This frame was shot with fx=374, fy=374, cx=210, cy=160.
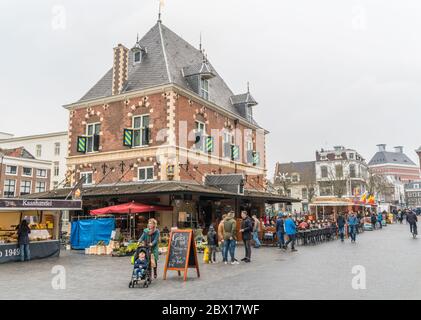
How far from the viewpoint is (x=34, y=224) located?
55.0 ft

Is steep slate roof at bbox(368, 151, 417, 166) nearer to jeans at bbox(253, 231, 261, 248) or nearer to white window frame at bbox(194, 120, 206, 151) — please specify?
white window frame at bbox(194, 120, 206, 151)

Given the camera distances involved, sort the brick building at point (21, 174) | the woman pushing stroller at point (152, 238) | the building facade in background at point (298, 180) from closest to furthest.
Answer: the woman pushing stroller at point (152, 238)
the brick building at point (21, 174)
the building facade in background at point (298, 180)

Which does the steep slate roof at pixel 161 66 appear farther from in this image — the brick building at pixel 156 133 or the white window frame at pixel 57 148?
the white window frame at pixel 57 148

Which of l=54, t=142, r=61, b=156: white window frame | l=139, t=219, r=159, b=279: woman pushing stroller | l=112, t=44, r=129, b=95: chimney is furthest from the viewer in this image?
l=54, t=142, r=61, b=156: white window frame

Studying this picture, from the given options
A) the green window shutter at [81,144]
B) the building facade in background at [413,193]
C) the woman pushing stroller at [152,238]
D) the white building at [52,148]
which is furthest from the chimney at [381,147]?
the woman pushing stroller at [152,238]

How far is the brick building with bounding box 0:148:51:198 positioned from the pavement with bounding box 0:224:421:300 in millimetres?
41599

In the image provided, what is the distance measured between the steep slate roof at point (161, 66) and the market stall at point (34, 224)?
968 centimetres

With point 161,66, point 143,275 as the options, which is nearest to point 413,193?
point 161,66

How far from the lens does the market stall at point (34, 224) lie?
47.5 ft

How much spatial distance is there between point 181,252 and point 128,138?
522 inches

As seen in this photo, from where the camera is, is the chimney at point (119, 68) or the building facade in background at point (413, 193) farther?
the building facade in background at point (413, 193)

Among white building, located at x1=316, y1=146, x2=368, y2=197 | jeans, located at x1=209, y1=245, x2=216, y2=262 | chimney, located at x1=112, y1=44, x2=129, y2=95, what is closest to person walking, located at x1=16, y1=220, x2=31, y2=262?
jeans, located at x1=209, y1=245, x2=216, y2=262

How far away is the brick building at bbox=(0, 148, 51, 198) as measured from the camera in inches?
1977
